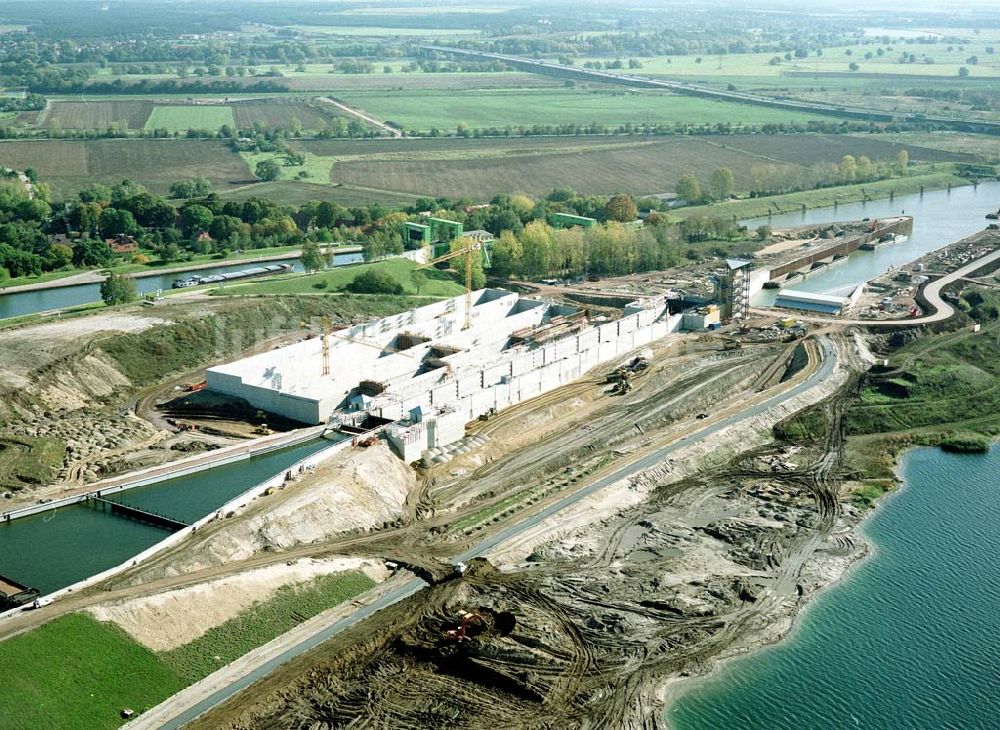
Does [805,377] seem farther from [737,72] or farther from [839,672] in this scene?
[737,72]

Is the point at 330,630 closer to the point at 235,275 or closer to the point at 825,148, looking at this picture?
the point at 235,275

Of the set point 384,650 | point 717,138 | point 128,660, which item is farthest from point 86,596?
point 717,138

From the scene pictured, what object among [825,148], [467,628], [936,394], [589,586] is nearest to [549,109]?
[825,148]

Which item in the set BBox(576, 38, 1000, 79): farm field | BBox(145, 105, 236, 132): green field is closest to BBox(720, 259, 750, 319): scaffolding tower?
BBox(145, 105, 236, 132): green field

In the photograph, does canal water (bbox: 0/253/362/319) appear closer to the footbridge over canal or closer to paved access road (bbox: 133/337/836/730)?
the footbridge over canal

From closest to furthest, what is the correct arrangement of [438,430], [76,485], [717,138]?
[76,485]
[438,430]
[717,138]
